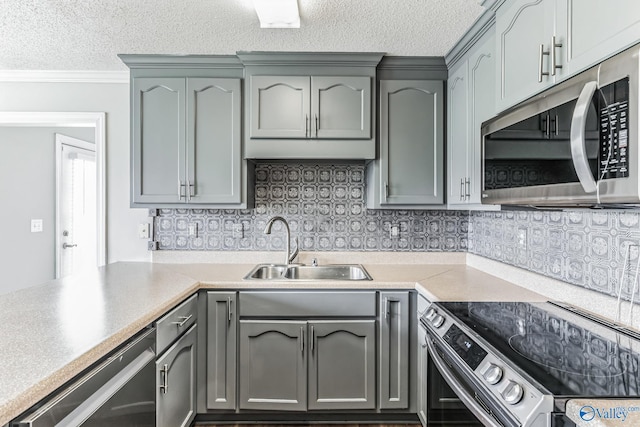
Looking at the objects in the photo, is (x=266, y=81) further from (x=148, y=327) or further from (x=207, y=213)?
(x=148, y=327)

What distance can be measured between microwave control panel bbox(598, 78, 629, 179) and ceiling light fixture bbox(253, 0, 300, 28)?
132 cm

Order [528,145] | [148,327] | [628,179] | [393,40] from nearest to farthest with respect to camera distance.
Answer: [628,179] → [528,145] → [148,327] → [393,40]

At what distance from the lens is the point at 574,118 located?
3.32ft

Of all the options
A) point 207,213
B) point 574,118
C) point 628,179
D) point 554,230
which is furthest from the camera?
point 207,213

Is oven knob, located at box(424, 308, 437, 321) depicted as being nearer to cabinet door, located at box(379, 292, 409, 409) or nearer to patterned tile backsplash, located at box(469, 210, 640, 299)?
cabinet door, located at box(379, 292, 409, 409)

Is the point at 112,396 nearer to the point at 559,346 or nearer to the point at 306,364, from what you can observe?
the point at 306,364

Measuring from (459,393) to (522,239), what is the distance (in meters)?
1.13

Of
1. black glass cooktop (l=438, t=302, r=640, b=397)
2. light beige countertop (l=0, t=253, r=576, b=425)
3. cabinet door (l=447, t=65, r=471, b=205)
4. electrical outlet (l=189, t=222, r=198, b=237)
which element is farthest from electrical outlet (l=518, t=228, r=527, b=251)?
electrical outlet (l=189, t=222, r=198, b=237)

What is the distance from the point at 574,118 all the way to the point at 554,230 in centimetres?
96

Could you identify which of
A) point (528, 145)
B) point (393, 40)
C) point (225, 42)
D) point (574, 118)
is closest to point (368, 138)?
point (393, 40)

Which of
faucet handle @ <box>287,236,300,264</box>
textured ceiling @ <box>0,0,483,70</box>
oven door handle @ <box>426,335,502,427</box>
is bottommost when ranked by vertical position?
oven door handle @ <box>426,335,502,427</box>

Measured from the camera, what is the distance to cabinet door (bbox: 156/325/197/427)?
66.8 inches

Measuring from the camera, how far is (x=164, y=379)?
1712 mm

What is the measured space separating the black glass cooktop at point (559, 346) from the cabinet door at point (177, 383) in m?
1.26
